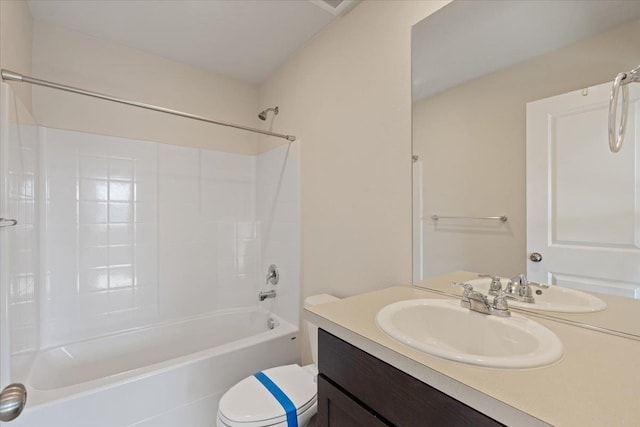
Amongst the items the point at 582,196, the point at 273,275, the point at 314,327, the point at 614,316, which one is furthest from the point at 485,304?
the point at 273,275

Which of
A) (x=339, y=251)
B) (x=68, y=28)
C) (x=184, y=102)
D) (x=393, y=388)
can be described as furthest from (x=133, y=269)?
(x=393, y=388)

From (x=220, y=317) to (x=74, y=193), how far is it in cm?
133

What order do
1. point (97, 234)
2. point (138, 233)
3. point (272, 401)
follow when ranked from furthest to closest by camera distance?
point (138, 233), point (97, 234), point (272, 401)

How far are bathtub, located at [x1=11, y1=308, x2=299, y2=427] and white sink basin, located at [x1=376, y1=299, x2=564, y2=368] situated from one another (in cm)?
109

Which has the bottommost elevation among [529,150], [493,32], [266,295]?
[266,295]

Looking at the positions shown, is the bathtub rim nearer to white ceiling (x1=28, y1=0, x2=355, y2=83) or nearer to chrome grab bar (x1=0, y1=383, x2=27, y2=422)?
chrome grab bar (x1=0, y1=383, x2=27, y2=422)

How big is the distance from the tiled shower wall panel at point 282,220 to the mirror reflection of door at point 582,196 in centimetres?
138

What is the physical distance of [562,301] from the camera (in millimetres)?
873

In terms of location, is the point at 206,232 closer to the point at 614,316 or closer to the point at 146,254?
the point at 146,254

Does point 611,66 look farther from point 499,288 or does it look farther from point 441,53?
point 499,288

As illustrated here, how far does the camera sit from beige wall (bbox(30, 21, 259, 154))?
172cm

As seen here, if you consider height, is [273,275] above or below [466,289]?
below

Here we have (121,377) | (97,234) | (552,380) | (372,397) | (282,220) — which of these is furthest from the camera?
(282,220)

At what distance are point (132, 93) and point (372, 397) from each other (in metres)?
2.36
